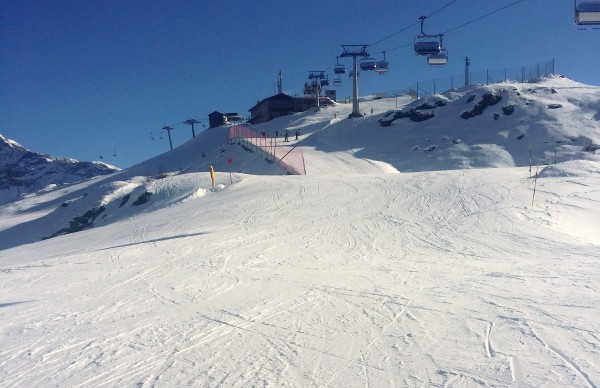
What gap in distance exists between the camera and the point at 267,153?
33531mm

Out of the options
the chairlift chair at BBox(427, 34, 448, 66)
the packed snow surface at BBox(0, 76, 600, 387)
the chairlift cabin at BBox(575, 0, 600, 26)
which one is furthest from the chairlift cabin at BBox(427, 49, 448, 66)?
the packed snow surface at BBox(0, 76, 600, 387)

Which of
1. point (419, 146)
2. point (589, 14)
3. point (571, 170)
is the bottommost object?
point (571, 170)

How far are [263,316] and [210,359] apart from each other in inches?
56.0

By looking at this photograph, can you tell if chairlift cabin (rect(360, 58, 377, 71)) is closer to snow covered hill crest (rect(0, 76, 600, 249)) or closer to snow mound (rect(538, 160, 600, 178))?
snow covered hill crest (rect(0, 76, 600, 249))

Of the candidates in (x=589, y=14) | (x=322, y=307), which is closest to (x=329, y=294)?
(x=322, y=307)

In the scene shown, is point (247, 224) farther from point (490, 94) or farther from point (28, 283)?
point (490, 94)

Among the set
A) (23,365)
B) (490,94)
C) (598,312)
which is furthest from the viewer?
(490,94)

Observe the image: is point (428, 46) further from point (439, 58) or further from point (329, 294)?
point (329, 294)

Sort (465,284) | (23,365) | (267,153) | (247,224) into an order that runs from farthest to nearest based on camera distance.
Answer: (267,153) → (247,224) → (465,284) → (23,365)

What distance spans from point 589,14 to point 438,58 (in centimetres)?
1206

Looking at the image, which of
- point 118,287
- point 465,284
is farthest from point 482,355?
point 118,287

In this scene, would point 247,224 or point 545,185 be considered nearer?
point 247,224

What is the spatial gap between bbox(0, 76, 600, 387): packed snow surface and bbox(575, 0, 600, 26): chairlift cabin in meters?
6.33

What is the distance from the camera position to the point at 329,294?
7.47 metres
